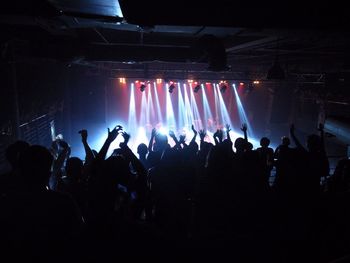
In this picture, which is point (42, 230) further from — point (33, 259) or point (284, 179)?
point (284, 179)

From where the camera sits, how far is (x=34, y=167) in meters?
1.70

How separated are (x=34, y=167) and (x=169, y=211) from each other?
1.32 metres

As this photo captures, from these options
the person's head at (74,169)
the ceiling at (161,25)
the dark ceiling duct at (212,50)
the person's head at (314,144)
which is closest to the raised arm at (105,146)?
the person's head at (74,169)

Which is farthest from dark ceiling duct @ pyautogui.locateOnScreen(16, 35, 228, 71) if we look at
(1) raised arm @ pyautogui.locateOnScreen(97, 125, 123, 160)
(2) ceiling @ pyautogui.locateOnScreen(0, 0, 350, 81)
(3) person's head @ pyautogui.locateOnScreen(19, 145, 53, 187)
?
(3) person's head @ pyautogui.locateOnScreen(19, 145, 53, 187)

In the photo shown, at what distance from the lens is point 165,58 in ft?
17.1

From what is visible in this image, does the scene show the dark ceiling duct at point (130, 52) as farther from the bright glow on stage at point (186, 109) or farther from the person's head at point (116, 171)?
the bright glow on stage at point (186, 109)

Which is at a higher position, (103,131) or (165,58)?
(165,58)

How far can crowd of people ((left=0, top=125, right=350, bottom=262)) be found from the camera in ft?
5.40

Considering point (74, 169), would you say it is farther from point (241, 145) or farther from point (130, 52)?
point (130, 52)

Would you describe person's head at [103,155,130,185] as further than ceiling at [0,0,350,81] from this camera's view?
Yes

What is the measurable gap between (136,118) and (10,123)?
44.6ft

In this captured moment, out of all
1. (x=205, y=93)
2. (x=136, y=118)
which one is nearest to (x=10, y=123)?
(x=136, y=118)

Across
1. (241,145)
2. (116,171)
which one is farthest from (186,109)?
(116,171)

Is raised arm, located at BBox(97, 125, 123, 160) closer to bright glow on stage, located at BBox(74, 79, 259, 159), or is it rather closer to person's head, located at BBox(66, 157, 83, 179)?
person's head, located at BBox(66, 157, 83, 179)
